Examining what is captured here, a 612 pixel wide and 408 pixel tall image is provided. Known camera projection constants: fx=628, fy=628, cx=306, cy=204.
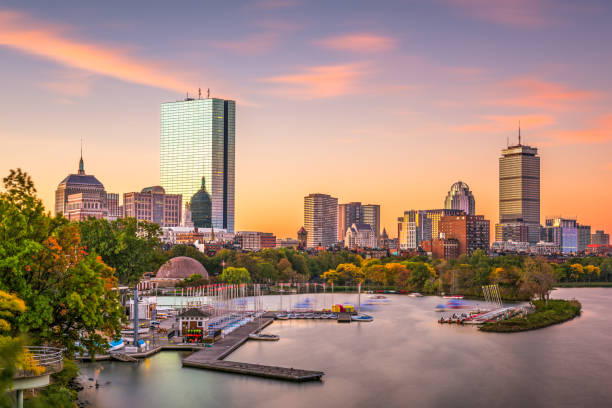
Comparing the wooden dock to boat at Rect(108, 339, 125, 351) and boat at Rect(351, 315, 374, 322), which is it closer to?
boat at Rect(108, 339, 125, 351)

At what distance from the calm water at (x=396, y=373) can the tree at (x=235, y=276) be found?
55459mm

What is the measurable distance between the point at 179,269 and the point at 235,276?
46.1ft

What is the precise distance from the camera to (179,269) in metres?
144

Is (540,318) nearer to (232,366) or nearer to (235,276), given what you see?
(232,366)

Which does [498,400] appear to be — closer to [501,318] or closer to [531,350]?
[531,350]

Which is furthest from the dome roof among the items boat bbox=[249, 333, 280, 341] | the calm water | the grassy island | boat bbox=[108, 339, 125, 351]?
boat bbox=[108, 339, 125, 351]

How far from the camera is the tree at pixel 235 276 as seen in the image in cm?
13824

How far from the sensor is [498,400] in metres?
47.2

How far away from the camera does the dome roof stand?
143 meters

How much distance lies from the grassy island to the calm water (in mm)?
2141

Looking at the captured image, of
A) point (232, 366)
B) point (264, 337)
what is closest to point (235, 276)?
point (264, 337)

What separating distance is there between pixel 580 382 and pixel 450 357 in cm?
1351

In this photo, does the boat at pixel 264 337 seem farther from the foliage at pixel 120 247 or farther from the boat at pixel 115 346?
the foliage at pixel 120 247

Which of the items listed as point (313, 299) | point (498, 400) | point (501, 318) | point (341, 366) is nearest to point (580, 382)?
point (498, 400)
